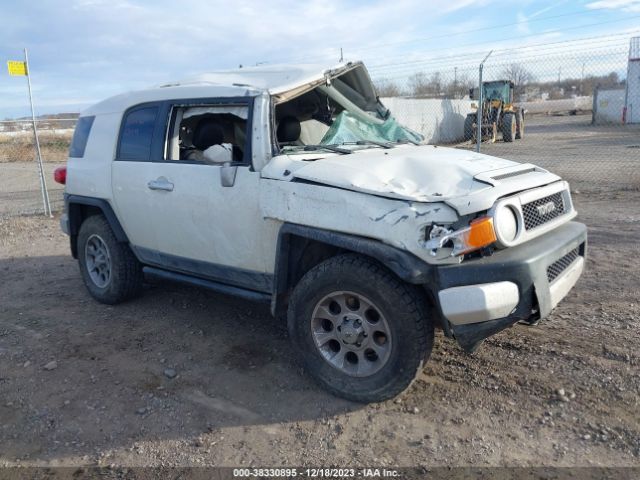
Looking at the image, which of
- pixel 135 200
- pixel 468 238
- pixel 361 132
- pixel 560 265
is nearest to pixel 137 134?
pixel 135 200

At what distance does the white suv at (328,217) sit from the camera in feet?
9.63

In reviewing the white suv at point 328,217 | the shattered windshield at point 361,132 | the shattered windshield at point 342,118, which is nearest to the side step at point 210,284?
the white suv at point 328,217

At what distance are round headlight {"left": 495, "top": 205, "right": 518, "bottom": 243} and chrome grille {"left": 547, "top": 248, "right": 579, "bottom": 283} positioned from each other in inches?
12.0

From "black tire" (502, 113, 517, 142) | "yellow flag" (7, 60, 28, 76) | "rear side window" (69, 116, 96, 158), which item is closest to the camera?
"rear side window" (69, 116, 96, 158)

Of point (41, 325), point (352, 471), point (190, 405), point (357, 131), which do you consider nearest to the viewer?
point (352, 471)

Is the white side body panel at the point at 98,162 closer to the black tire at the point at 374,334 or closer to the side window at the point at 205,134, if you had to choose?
the side window at the point at 205,134

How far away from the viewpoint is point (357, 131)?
4520 millimetres

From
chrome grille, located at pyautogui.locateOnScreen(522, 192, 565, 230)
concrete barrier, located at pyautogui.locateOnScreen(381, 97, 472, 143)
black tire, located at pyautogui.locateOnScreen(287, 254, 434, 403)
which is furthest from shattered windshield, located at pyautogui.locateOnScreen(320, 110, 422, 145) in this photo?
concrete barrier, located at pyautogui.locateOnScreen(381, 97, 472, 143)

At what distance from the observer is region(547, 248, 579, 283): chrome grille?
3168mm

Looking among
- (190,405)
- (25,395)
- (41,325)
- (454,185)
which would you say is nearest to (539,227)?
(454,185)

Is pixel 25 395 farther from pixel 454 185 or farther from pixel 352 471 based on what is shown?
pixel 454 185

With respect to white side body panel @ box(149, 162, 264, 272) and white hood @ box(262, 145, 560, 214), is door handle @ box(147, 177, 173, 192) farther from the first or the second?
white hood @ box(262, 145, 560, 214)

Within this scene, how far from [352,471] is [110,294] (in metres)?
3.27

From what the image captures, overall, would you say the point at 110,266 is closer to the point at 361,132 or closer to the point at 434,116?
the point at 361,132
